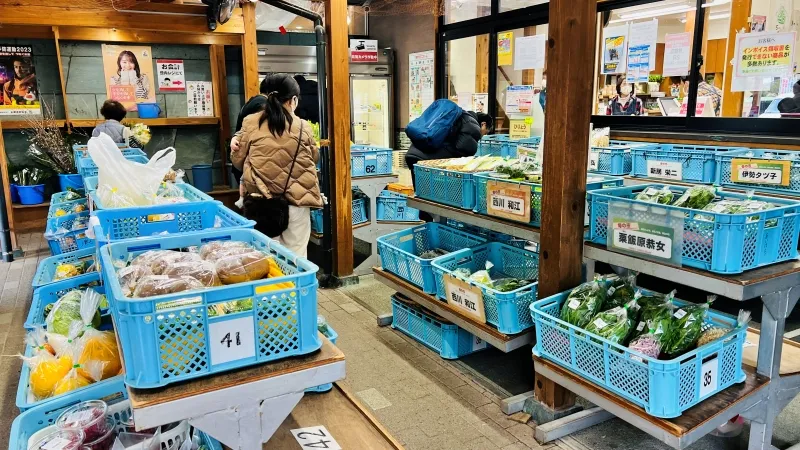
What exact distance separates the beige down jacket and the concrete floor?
106cm

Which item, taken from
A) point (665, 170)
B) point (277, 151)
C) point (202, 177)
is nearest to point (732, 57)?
point (665, 170)

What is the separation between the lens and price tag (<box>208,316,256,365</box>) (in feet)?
4.45

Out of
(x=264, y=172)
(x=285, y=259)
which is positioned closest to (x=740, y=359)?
(x=285, y=259)

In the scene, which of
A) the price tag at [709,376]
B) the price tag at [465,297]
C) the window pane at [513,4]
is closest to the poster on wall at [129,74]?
the window pane at [513,4]

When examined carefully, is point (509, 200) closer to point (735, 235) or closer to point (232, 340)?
point (735, 235)

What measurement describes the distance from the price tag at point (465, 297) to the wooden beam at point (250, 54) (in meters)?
4.60

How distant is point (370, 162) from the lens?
17.4ft

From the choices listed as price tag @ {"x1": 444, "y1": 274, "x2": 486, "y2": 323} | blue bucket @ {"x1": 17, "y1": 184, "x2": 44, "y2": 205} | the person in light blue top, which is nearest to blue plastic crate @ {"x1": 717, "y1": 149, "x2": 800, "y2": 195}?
price tag @ {"x1": 444, "y1": 274, "x2": 486, "y2": 323}

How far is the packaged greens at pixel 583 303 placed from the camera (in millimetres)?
2543

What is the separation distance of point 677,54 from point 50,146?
638cm

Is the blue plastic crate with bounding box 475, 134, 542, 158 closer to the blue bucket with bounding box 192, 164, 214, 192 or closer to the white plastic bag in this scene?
the white plastic bag

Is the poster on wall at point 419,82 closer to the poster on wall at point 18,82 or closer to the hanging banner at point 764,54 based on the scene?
the hanging banner at point 764,54

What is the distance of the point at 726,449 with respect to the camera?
8.63 ft

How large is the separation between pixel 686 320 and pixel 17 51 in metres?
7.89
